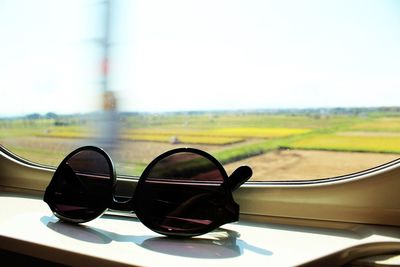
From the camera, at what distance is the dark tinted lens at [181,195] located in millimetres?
629

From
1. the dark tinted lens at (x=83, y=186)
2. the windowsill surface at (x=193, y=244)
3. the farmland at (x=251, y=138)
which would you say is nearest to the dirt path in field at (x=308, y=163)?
the farmland at (x=251, y=138)

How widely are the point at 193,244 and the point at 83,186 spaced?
0.27 meters

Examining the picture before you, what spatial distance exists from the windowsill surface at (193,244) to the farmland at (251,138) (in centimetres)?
13

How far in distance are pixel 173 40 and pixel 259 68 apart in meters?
0.21

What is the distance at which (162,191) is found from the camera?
0.68m

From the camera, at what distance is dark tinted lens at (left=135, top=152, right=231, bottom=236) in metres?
0.63

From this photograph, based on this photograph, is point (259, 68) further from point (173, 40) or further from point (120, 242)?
point (120, 242)

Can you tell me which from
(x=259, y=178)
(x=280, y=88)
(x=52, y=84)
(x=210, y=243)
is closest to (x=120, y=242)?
(x=210, y=243)

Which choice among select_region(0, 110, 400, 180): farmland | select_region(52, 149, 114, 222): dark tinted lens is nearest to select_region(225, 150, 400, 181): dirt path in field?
select_region(0, 110, 400, 180): farmland

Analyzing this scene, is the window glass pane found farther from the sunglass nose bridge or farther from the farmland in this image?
the sunglass nose bridge

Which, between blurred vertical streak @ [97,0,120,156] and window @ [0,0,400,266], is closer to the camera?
window @ [0,0,400,266]

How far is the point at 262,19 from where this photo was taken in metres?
0.76

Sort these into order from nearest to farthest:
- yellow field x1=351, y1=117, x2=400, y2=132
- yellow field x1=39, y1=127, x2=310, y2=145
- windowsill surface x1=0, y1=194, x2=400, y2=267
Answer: windowsill surface x1=0, y1=194, x2=400, y2=267 < yellow field x1=351, y1=117, x2=400, y2=132 < yellow field x1=39, y1=127, x2=310, y2=145

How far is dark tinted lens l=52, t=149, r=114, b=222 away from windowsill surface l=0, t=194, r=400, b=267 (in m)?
0.03
